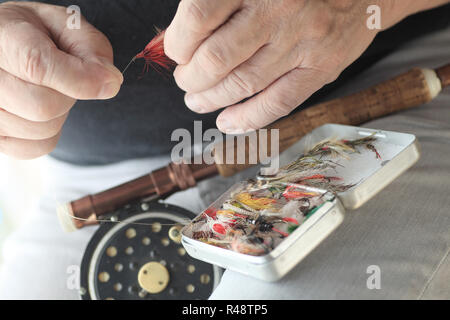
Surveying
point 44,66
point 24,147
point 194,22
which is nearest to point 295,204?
point 194,22

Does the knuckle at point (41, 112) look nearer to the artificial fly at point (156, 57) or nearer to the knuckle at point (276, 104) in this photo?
the artificial fly at point (156, 57)

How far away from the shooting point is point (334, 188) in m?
0.57

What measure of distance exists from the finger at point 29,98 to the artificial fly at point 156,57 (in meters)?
0.14

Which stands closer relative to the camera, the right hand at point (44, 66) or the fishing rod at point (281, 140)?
the right hand at point (44, 66)

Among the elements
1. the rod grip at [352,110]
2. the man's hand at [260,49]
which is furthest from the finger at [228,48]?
the rod grip at [352,110]

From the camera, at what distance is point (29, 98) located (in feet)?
1.92

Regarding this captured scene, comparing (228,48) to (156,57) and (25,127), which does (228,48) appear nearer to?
(156,57)

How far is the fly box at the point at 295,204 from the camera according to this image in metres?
0.50

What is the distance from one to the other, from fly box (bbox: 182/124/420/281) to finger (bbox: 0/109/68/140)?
0.28 metres

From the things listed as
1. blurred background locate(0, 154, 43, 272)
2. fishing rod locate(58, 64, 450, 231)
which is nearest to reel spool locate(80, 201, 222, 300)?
fishing rod locate(58, 64, 450, 231)
